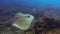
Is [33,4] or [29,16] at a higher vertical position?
[33,4]

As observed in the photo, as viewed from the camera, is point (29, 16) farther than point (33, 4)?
No

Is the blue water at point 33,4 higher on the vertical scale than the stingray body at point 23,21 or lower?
A: higher

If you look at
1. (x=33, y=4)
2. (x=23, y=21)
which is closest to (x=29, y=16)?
(x=23, y=21)

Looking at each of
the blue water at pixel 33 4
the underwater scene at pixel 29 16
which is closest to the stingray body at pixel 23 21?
the underwater scene at pixel 29 16

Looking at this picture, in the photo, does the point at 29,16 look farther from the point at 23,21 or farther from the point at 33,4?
the point at 33,4

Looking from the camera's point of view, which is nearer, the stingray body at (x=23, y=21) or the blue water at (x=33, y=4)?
the stingray body at (x=23, y=21)

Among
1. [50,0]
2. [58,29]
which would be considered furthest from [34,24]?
[50,0]

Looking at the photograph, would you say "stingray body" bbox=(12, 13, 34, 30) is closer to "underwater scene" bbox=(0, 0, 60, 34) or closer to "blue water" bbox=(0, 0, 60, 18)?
"underwater scene" bbox=(0, 0, 60, 34)

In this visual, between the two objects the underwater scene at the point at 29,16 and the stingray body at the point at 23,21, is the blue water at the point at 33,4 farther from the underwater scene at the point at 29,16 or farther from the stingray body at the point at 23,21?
the stingray body at the point at 23,21

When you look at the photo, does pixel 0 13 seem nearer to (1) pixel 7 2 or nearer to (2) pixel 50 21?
(1) pixel 7 2
